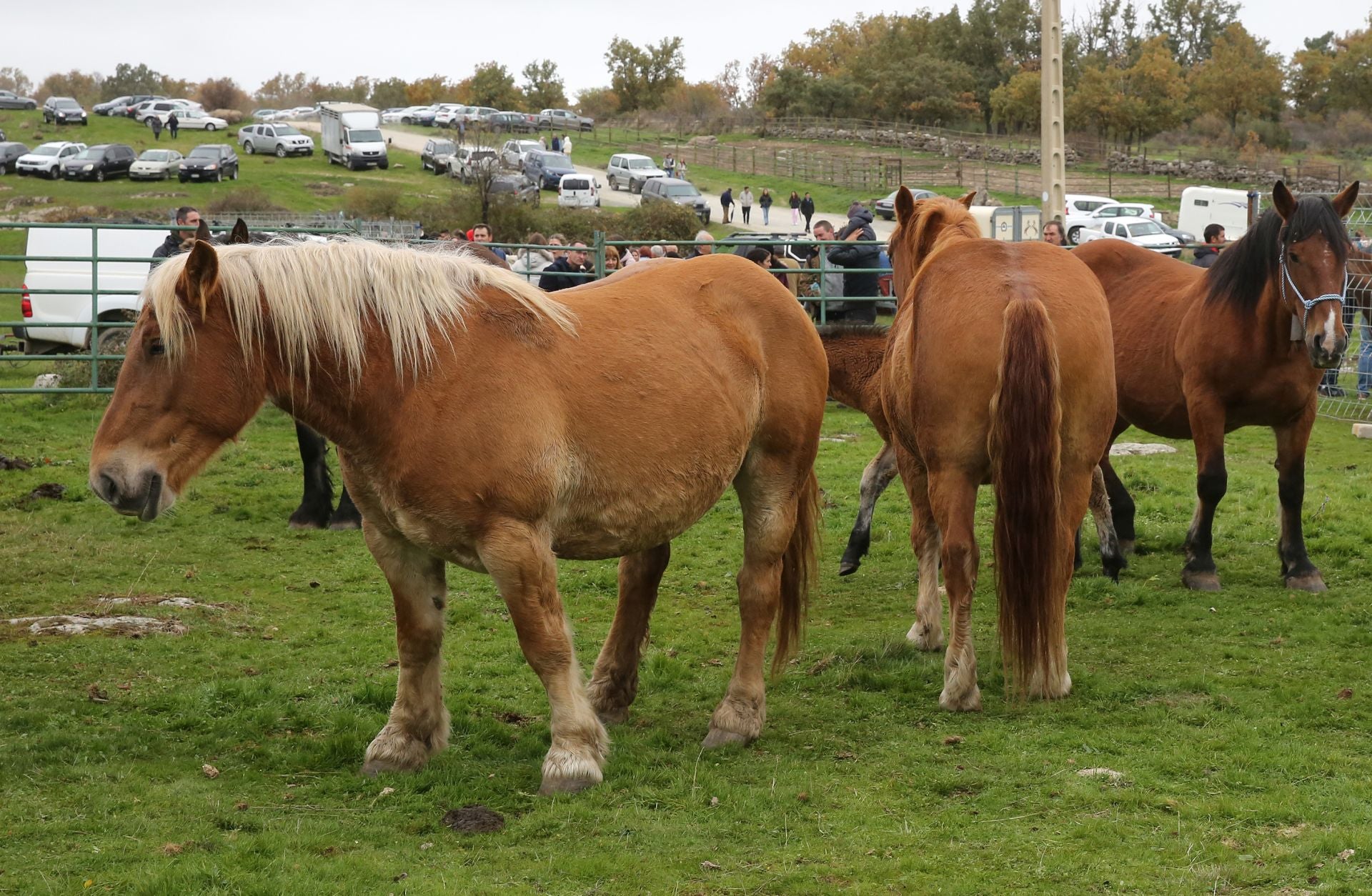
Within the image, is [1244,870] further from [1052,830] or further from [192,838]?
[192,838]

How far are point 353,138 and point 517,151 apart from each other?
696 centimetres

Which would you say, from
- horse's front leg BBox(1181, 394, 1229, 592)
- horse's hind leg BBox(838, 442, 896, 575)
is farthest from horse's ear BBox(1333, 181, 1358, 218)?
horse's hind leg BBox(838, 442, 896, 575)

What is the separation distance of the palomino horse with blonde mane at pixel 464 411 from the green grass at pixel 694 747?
428mm

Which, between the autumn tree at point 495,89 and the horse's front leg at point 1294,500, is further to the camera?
the autumn tree at point 495,89

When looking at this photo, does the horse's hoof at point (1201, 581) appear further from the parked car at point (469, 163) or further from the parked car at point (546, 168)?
the parked car at point (546, 168)

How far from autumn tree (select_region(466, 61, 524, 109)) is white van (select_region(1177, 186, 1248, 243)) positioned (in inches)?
2082

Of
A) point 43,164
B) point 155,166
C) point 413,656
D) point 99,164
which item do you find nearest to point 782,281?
point 413,656

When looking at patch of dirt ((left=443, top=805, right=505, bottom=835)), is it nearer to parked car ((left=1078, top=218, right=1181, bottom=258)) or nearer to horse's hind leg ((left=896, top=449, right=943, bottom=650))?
A: horse's hind leg ((left=896, top=449, right=943, bottom=650))

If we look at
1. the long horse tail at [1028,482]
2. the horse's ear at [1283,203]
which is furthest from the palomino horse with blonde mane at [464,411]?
the horse's ear at [1283,203]

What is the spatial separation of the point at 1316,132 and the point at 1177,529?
59.4 meters

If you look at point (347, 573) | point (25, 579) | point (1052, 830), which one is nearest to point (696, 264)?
point (1052, 830)

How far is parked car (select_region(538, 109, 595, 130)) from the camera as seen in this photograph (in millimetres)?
72750

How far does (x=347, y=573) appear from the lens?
8.29 meters

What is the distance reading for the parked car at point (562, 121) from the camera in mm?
72750
